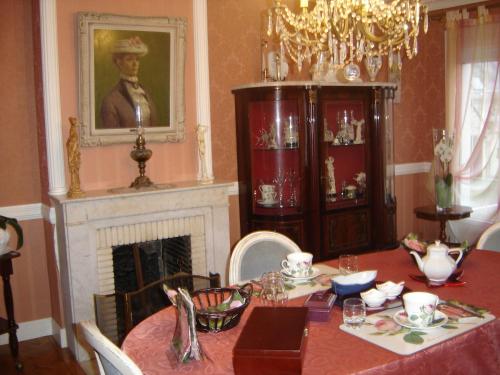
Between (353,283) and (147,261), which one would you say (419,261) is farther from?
(147,261)

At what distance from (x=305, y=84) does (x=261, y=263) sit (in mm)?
1857

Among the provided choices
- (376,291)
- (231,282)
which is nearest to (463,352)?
(376,291)

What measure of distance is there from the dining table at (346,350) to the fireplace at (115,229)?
59.8 inches

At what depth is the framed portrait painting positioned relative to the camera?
363 cm

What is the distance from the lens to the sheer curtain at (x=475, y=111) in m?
4.96

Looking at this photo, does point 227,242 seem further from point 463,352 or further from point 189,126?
point 463,352

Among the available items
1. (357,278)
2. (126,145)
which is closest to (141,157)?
(126,145)

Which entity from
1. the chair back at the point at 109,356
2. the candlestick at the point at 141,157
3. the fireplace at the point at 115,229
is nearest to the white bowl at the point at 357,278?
the chair back at the point at 109,356

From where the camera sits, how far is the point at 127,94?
3.79m

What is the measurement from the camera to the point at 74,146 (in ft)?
11.5

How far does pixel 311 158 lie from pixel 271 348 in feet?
9.22

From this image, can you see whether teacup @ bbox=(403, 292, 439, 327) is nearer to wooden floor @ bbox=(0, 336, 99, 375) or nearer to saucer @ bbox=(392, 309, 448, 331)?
saucer @ bbox=(392, 309, 448, 331)

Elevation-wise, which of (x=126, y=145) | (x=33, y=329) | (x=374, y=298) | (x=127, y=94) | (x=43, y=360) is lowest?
(x=43, y=360)

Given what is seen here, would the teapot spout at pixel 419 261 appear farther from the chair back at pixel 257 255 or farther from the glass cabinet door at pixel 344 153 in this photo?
the glass cabinet door at pixel 344 153
